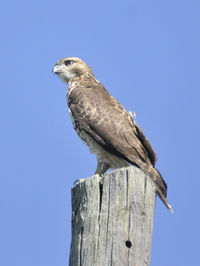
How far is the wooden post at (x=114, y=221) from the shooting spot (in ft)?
9.37

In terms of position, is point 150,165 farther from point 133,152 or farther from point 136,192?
point 136,192

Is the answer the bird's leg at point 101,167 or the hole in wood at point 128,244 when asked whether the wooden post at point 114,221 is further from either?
the bird's leg at point 101,167

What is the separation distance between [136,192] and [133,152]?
1.97m

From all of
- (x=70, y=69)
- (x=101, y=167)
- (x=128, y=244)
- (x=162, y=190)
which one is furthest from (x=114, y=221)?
(x=70, y=69)

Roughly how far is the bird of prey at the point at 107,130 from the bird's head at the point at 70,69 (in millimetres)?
559

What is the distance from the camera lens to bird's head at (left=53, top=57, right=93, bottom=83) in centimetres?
687

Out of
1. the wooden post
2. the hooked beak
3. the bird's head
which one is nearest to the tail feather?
the wooden post

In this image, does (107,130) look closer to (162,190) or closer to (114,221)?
(162,190)

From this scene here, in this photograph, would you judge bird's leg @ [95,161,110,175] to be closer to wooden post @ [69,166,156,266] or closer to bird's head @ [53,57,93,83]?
bird's head @ [53,57,93,83]

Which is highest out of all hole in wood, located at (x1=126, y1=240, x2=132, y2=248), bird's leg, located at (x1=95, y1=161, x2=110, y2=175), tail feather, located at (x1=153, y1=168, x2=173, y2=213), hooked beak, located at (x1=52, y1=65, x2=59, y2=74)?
hooked beak, located at (x1=52, y1=65, x2=59, y2=74)

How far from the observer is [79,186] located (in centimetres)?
324

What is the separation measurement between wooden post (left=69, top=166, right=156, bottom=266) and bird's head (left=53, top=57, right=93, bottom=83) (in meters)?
3.87

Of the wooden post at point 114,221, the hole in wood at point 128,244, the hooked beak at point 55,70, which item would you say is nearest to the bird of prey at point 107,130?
the hooked beak at point 55,70

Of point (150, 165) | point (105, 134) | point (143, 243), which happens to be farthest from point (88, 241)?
point (105, 134)
